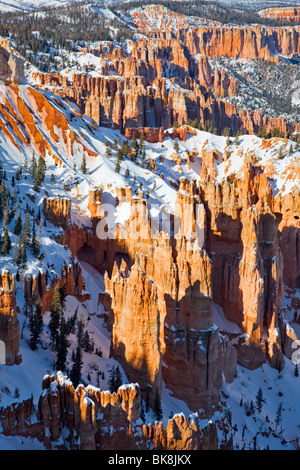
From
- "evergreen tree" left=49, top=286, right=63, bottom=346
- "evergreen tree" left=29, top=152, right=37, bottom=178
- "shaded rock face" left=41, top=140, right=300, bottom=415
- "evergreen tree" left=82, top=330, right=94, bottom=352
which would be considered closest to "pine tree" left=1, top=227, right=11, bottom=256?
"evergreen tree" left=49, top=286, right=63, bottom=346

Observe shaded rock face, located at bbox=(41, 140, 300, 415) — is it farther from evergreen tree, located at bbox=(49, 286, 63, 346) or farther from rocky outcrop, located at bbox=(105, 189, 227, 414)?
evergreen tree, located at bbox=(49, 286, 63, 346)

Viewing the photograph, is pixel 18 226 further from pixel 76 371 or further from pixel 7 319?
pixel 76 371

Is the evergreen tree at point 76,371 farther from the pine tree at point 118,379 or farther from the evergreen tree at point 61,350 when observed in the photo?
the pine tree at point 118,379

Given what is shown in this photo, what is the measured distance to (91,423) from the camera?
32.1 metres

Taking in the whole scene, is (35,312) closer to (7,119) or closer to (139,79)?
(7,119)

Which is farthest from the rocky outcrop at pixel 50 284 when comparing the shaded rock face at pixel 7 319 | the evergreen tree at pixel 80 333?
the shaded rock face at pixel 7 319

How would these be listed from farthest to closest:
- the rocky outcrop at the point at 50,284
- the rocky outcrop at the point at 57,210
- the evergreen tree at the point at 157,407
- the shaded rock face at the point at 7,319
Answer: the rocky outcrop at the point at 57,210, the rocky outcrop at the point at 50,284, the evergreen tree at the point at 157,407, the shaded rock face at the point at 7,319

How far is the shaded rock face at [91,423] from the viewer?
1227 inches

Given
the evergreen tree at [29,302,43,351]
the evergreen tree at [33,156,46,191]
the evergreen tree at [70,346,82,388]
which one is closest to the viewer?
the evergreen tree at [70,346,82,388]

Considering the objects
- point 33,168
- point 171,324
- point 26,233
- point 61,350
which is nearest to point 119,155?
point 33,168

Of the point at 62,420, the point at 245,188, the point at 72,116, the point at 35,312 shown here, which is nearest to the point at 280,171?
the point at 245,188

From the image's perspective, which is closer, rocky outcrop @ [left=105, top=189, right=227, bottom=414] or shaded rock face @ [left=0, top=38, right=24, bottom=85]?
rocky outcrop @ [left=105, top=189, right=227, bottom=414]

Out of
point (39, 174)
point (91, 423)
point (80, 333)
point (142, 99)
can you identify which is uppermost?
point (142, 99)

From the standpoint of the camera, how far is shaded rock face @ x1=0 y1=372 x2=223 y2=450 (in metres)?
31.2
